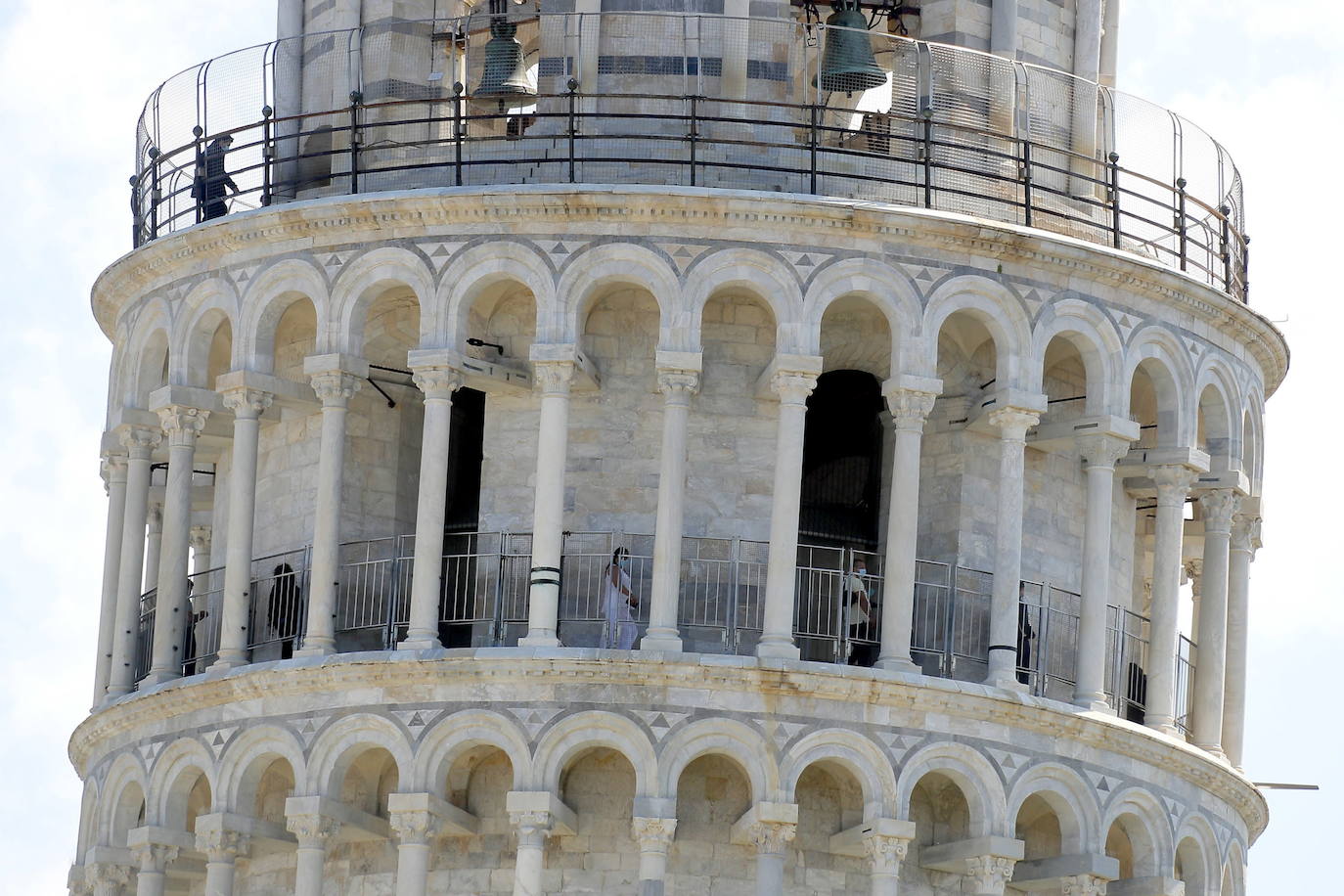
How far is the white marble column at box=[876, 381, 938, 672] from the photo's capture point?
43.2 meters

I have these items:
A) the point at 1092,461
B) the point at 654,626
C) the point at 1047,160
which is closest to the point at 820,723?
the point at 654,626

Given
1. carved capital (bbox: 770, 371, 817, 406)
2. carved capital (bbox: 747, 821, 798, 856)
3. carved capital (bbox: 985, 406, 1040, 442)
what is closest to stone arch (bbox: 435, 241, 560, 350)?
carved capital (bbox: 770, 371, 817, 406)

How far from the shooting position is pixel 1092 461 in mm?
44969

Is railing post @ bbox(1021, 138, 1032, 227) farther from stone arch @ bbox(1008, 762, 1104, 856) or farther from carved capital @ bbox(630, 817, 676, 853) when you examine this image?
carved capital @ bbox(630, 817, 676, 853)

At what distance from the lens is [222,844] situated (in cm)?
4406

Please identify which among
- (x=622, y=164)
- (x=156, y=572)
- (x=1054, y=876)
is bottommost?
(x=1054, y=876)

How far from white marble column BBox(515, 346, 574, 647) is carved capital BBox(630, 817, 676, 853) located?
2189 mm

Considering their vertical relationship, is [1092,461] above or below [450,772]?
above

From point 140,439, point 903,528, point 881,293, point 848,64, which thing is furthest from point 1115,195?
point 140,439

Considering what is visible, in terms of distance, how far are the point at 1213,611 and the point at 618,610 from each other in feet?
25.2

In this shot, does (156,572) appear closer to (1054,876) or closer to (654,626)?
(654,626)

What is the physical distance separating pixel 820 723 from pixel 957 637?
2.65 m

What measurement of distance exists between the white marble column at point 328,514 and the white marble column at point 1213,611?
400 inches

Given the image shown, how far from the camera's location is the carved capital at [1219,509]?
46719mm
